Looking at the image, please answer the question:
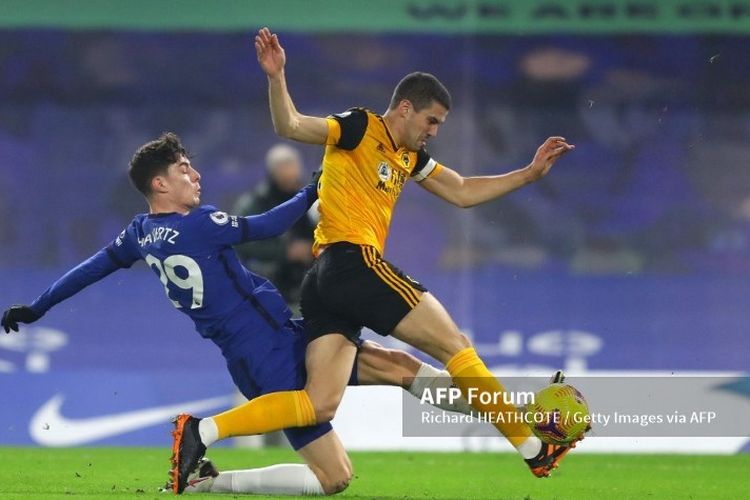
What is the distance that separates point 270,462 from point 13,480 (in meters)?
1.97

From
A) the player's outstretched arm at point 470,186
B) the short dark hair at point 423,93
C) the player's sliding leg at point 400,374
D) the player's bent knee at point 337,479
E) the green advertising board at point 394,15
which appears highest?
the green advertising board at point 394,15

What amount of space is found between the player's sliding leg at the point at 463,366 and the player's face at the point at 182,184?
3.42ft

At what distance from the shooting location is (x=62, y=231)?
11852 mm

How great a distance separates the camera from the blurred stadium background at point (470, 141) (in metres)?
11.7

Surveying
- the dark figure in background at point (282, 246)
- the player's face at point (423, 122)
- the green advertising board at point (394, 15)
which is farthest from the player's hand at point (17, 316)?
the green advertising board at point (394, 15)

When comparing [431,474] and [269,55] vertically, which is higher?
[269,55]

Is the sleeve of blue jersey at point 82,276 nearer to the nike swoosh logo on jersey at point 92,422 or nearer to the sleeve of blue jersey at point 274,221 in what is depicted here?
the sleeve of blue jersey at point 274,221

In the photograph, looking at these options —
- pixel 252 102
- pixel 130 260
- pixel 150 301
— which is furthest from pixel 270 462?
pixel 252 102

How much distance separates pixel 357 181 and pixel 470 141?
584cm

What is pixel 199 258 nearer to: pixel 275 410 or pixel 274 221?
pixel 274 221


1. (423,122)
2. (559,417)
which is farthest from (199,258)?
(559,417)

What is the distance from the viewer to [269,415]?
19.0 feet

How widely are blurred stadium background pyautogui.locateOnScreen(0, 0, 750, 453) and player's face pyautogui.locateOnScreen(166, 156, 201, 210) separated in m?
5.62

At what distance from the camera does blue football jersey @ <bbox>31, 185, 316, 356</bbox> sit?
5.87m
